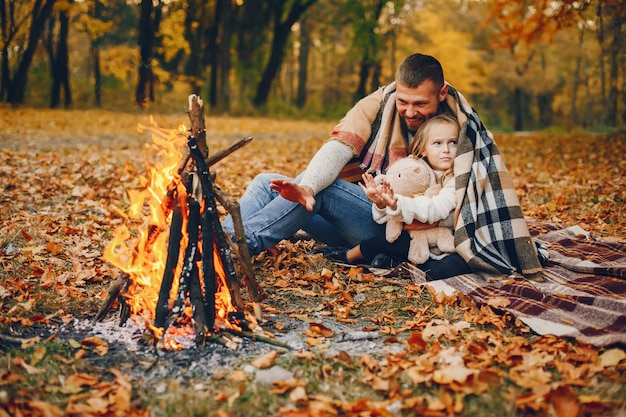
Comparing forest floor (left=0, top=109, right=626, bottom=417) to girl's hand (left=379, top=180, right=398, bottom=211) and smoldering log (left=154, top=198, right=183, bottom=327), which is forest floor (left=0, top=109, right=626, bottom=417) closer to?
smoldering log (left=154, top=198, right=183, bottom=327)

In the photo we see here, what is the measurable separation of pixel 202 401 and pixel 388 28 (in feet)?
94.6

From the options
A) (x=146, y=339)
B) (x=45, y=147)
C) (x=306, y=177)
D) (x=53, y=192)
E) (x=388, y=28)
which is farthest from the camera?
(x=388, y=28)

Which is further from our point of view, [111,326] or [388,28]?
[388,28]

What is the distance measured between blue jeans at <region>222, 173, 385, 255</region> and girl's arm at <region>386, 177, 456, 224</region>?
0.30 m

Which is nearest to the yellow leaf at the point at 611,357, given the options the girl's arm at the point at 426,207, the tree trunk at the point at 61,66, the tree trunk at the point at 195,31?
the girl's arm at the point at 426,207

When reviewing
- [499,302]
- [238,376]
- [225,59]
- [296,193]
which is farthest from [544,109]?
[238,376]

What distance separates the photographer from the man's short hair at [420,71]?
3.47m

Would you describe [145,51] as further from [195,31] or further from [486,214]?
[486,214]

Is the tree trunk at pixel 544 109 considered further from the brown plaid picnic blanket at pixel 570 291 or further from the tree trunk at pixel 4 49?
the brown plaid picnic blanket at pixel 570 291

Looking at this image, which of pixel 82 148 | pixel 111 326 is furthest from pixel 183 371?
pixel 82 148

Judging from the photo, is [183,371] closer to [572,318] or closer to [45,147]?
[572,318]

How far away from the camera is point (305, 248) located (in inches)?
177

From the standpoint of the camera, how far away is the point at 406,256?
3949 mm

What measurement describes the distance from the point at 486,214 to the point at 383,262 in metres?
0.85
